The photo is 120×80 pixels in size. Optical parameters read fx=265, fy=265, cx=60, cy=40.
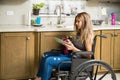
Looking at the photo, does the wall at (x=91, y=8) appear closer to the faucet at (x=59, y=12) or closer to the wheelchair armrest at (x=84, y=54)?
the faucet at (x=59, y=12)

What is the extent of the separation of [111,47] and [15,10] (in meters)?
1.72

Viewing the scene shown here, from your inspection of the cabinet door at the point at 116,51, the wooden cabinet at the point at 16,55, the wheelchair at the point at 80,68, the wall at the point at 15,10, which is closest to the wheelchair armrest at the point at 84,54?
the wheelchair at the point at 80,68

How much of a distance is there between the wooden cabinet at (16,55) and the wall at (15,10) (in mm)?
644

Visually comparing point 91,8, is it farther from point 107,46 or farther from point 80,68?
point 80,68

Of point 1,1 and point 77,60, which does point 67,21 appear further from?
point 77,60

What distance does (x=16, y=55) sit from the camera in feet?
12.9

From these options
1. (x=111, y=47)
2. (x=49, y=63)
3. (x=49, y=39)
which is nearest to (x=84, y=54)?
(x=49, y=63)

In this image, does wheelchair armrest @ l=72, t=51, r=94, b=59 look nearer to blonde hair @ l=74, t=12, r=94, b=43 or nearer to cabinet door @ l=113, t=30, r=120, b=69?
blonde hair @ l=74, t=12, r=94, b=43

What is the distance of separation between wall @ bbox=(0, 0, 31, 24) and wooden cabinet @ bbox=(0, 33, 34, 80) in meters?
0.64

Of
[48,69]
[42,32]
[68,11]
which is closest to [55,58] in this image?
[48,69]

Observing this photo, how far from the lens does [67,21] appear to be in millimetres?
4723

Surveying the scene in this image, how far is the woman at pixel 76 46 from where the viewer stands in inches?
127

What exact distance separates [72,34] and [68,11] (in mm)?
772

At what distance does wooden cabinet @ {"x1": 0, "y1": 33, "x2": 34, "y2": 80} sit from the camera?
12.8 ft
